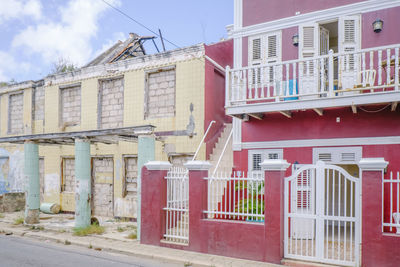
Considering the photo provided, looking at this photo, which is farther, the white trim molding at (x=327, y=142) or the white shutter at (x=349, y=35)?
the white shutter at (x=349, y=35)

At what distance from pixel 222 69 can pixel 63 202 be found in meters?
8.63

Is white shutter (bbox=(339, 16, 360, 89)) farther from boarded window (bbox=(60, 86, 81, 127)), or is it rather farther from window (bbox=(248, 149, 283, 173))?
boarded window (bbox=(60, 86, 81, 127))

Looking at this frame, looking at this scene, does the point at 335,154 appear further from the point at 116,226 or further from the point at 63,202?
the point at 63,202

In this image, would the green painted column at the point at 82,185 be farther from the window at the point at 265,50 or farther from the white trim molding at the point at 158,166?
the window at the point at 265,50

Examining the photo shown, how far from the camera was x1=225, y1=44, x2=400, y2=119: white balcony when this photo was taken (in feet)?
24.9

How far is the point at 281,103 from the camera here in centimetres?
877

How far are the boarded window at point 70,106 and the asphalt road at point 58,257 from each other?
630cm

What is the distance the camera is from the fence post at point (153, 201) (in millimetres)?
8672

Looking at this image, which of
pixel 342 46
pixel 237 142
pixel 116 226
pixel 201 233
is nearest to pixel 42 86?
pixel 116 226

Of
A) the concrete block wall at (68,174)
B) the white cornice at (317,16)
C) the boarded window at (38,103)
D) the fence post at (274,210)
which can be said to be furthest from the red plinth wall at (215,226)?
the boarded window at (38,103)

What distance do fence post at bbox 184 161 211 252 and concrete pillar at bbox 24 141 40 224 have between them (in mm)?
6580

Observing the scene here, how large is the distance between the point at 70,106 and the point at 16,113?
387cm

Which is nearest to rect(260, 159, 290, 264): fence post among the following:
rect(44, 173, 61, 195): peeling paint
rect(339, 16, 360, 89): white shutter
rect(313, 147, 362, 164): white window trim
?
rect(313, 147, 362, 164): white window trim

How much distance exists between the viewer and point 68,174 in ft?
48.8
